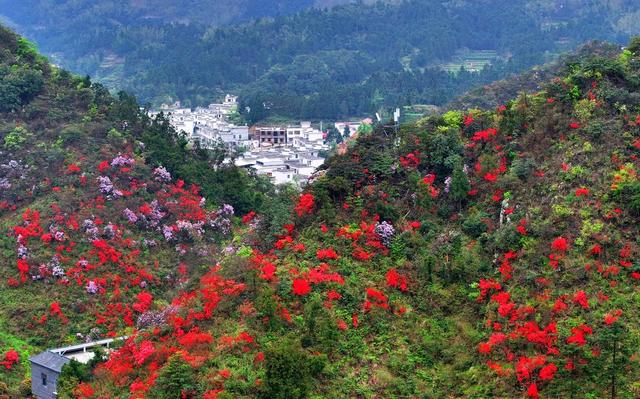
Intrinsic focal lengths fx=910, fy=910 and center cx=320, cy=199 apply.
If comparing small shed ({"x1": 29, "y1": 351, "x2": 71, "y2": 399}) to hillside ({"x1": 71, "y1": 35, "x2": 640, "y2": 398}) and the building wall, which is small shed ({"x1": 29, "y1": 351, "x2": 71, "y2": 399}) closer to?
the building wall

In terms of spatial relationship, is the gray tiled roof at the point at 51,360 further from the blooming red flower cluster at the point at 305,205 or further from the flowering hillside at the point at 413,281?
the blooming red flower cluster at the point at 305,205

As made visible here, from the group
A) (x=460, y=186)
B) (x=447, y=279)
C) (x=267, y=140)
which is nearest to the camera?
(x=447, y=279)

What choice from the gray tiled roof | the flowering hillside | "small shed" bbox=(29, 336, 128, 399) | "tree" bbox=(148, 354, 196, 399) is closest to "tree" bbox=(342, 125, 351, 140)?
the flowering hillside

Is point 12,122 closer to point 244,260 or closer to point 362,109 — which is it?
point 244,260

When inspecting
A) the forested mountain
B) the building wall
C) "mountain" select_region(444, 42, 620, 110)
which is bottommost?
the building wall

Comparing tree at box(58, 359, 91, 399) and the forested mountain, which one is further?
the forested mountain

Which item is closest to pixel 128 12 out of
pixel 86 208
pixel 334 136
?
pixel 334 136

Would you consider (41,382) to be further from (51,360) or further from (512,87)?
(512,87)

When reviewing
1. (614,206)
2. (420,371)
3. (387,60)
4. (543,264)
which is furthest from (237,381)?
(387,60)
